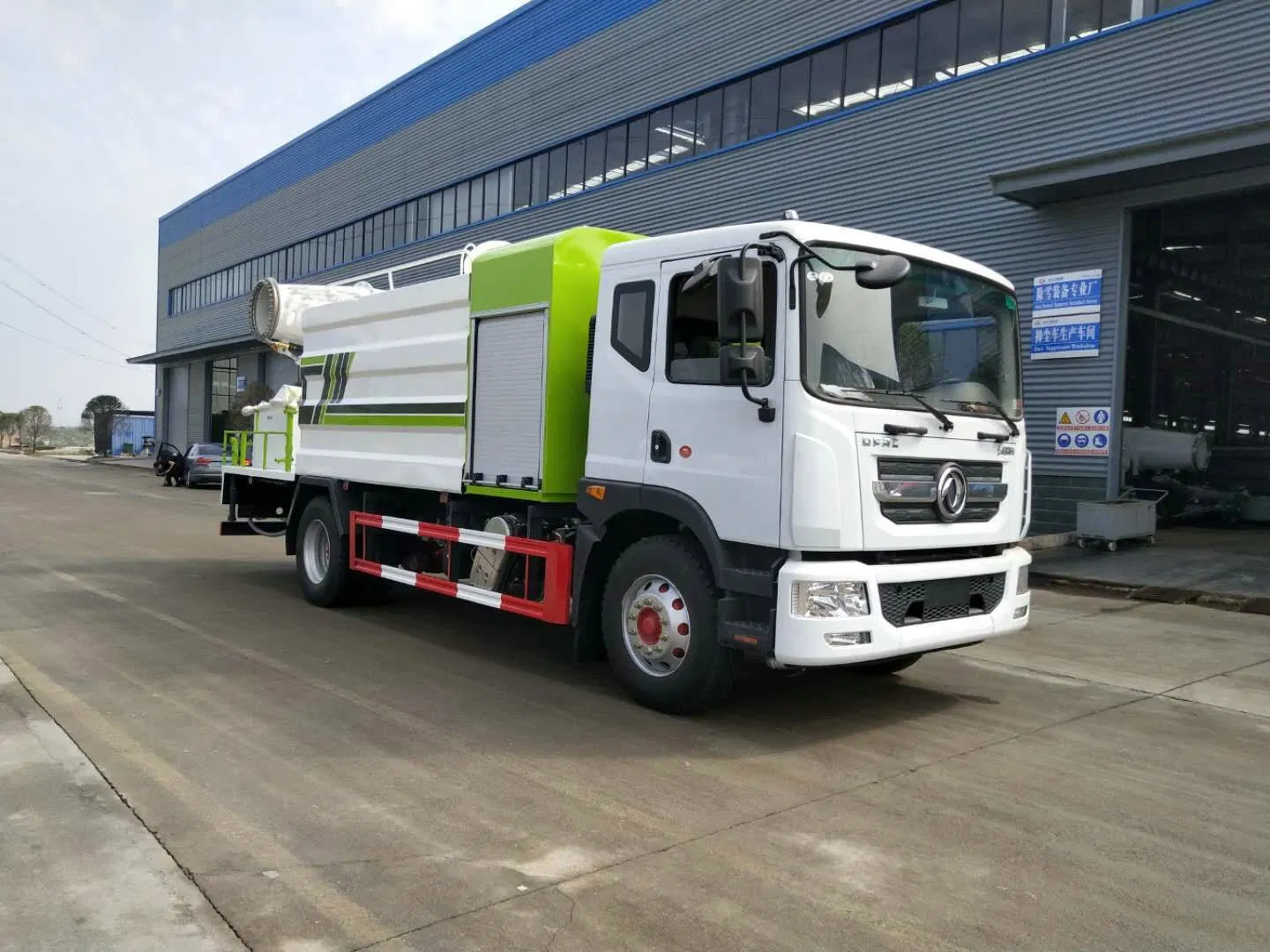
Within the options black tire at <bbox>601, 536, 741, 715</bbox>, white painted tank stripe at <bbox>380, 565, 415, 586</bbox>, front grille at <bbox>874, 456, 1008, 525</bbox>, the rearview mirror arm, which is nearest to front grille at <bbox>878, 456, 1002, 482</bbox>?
front grille at <bbox>874, 456, 1008, 525</bbox>

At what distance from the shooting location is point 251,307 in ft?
34.9

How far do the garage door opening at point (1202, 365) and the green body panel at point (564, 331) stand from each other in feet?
44.7

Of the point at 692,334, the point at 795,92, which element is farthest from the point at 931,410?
the point at 795,92

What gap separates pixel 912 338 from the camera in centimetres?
552

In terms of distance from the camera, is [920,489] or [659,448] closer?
[920,489]

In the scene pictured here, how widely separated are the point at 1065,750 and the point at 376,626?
216 inches

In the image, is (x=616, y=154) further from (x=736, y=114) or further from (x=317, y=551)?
(x=317, y=551)

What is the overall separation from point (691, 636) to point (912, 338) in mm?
2071

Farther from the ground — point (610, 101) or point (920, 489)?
point (610, 101)

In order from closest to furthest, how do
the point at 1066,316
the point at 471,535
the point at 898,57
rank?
the point at 471,535 → the point at 1066,316 → the point at 898,57

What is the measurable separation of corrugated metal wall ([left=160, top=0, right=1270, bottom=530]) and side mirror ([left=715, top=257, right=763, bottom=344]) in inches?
→ 446

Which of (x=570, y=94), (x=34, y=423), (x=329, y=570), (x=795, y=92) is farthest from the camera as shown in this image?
(x=34, y=423)

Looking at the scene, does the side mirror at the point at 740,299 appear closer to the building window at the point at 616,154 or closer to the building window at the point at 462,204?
the building window at the point at 616,154

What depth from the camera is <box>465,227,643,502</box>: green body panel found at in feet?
21.5
